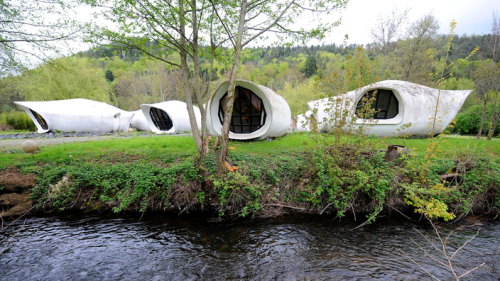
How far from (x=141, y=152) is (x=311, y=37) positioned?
703 centimetres

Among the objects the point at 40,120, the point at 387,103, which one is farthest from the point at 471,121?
the point at 40,120

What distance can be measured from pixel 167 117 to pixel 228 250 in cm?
1849

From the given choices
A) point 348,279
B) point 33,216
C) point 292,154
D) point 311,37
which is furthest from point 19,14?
point 348,279

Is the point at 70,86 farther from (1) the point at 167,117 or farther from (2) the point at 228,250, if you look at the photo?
(2) the point at 228,250

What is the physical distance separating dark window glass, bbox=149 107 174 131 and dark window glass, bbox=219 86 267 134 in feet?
40.5

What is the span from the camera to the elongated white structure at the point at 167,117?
19719 mm

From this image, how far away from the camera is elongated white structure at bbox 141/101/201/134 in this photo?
1972 cm

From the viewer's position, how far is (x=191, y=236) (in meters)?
4.89

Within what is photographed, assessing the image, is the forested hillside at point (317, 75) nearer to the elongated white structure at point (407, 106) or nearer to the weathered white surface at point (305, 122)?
the weathered white surface at point (305, 122)

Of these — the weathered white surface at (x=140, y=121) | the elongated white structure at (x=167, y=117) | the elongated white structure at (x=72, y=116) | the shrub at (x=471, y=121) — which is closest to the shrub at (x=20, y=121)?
the elongated white structure at (x=72, y=116)

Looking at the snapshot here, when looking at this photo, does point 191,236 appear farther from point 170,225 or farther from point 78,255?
point 78,255

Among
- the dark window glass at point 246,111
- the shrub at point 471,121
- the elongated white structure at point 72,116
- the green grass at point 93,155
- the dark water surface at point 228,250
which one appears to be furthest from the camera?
the shrub at point 471,121

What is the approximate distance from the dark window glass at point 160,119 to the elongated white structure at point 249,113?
12.1 metres

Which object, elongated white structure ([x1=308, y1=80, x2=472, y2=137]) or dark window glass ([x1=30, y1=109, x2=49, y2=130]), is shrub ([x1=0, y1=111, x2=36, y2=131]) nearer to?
dark window glass ([x1=30, y1=109, x2=49, y2=130])
